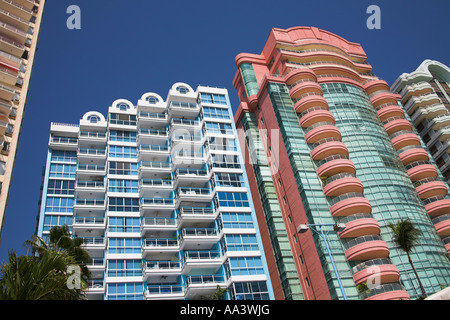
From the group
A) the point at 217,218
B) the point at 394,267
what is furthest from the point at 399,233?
the point at 217,218

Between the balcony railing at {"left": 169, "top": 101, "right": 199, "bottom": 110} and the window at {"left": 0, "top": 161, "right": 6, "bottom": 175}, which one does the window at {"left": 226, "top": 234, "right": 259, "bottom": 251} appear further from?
the window at {"left": 0, "top": 161, "right": 6, "bottom": 175}

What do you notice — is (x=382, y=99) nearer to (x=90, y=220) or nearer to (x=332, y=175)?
(x=332, y=175)

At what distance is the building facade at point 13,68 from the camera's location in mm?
35062

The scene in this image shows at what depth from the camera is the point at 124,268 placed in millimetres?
50438

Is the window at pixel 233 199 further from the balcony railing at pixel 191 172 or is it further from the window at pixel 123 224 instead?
the window at pixel 123 224

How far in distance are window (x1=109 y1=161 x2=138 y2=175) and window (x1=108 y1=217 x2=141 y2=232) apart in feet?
25.4

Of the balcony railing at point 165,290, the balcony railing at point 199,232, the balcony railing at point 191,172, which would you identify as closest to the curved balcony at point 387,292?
the balcony railing at point 199,232

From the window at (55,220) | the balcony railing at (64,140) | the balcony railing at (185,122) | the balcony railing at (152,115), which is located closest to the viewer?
the window at (55,220)

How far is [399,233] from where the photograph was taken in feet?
124

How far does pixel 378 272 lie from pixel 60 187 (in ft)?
146

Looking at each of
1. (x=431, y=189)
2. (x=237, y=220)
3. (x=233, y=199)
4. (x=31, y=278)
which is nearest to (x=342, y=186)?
(x=237, y=220)

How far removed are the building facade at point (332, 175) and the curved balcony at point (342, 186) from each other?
0.12m
